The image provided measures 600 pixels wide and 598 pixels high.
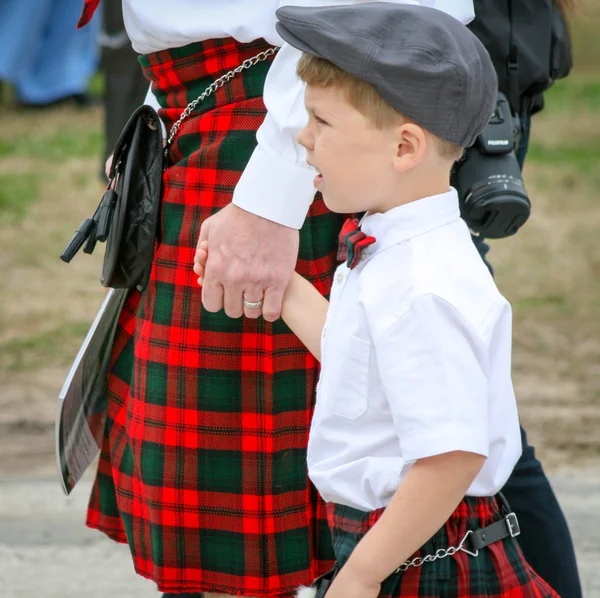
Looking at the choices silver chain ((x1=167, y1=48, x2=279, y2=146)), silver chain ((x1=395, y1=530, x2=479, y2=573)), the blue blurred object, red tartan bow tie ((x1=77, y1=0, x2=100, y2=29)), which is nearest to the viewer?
silver chain ((x1=395, y1=530, x2=479, y2=573))

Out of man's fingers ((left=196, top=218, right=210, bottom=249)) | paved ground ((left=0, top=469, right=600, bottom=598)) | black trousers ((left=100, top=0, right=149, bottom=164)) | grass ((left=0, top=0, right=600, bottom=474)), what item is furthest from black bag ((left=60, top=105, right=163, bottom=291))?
black trousers ((left=100, top=0, right=149, bottom=164))

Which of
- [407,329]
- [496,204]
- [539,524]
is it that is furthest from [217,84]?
[539,524]

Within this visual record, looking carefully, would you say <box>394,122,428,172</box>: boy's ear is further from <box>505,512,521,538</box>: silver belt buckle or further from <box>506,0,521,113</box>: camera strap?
<box>506,0,521,113</box>: camera strap

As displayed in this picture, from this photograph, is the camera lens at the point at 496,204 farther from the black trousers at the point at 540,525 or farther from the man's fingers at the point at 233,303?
the man's fingers at the point at 233,303

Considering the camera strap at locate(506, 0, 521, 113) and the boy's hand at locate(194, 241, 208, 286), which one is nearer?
the boy's hand at locate(194, 241, 208, 286)

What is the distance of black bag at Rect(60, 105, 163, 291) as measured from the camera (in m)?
1.80

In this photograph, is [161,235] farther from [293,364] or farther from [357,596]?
[357,596]

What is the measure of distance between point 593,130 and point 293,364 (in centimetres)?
727

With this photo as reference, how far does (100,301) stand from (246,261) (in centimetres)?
377

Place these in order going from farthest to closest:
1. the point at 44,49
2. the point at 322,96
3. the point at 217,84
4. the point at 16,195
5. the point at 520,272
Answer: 1. the point at 44,49
2. the point at 16,195
3. the point at 520,272
4. the point at 217,84
5. the point at 322,96

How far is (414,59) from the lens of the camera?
133 cm

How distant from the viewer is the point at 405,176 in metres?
1.40

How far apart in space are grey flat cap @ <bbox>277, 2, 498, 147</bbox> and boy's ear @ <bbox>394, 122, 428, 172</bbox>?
0.04 ft

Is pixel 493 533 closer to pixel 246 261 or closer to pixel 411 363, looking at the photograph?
pixel 411 363
